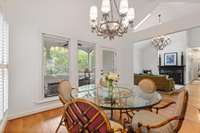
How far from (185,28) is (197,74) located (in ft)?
28.1

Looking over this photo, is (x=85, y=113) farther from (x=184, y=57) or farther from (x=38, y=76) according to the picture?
(x=184, y=57)

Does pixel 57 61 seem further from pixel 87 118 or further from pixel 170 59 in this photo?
pixel 170 59

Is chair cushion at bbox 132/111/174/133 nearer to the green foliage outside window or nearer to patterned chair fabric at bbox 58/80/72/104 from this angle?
patterned chair fabric at bbox 58/80/72/104

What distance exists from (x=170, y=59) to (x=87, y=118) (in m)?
11.8

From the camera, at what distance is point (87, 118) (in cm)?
144

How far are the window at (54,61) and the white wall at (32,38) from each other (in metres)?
0.19

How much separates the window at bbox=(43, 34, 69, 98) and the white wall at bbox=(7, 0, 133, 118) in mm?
188

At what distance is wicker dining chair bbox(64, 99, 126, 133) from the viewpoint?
1.36m

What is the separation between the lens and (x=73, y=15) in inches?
202

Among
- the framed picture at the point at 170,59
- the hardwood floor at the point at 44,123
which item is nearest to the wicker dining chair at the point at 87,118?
the hardwood floor at the point at 44,123

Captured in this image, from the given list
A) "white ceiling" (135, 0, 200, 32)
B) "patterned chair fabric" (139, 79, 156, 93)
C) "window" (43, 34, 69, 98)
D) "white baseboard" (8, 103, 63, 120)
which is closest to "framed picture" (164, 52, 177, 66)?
"white ceiling" (135, 0, 200, 32)

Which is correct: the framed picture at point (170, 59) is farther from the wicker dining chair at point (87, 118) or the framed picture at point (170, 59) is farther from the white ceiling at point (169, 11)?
the wicker dining chair at point (87, 118)

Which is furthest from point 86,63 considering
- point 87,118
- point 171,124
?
point 87,118

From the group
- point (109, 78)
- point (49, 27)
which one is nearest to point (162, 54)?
point (49, 27)
